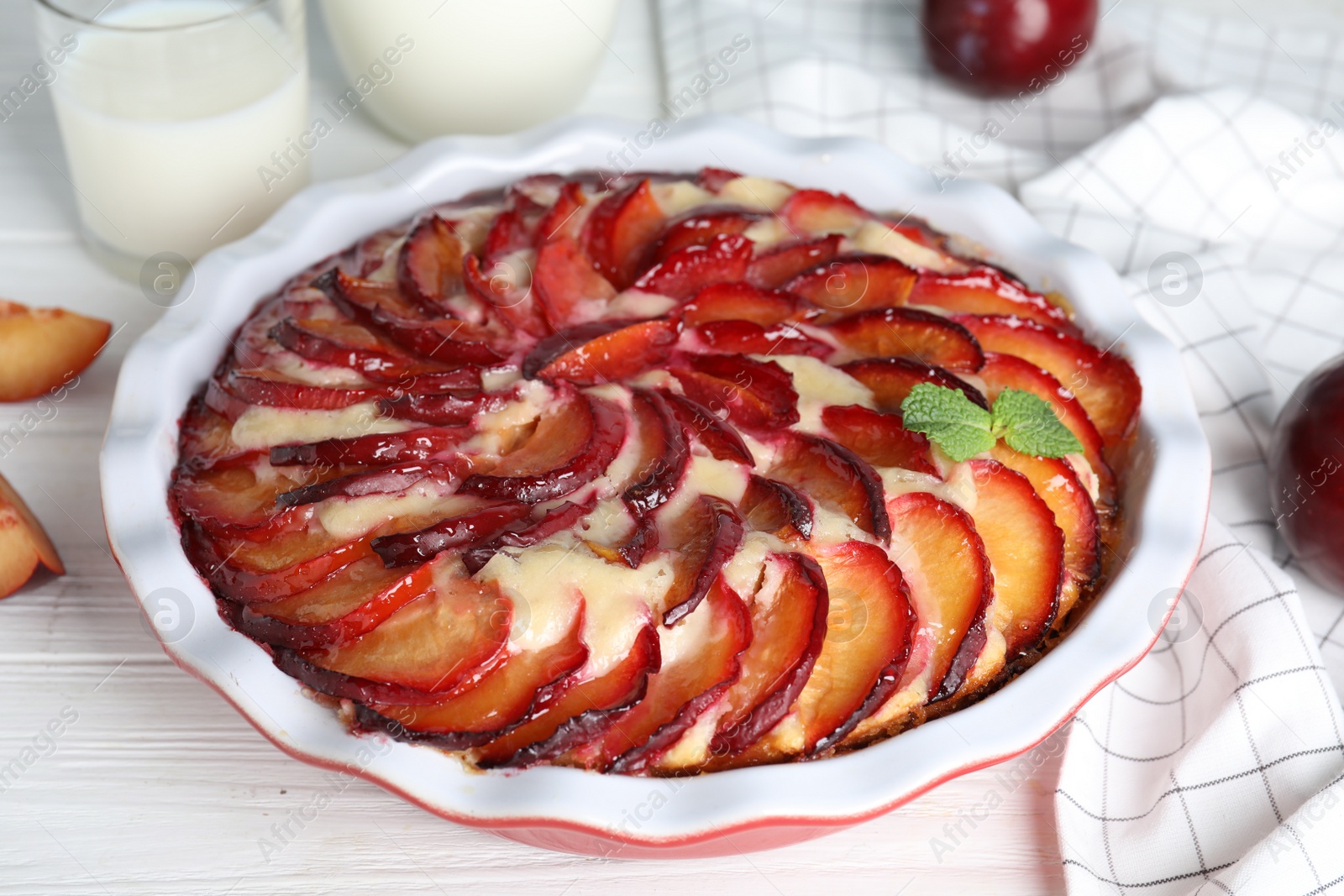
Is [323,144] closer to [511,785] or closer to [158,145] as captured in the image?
[158,145]

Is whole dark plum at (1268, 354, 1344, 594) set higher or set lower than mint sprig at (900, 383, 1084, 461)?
lower

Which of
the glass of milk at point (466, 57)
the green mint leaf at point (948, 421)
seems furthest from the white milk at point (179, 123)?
the green mint leaf at point (948, 421)

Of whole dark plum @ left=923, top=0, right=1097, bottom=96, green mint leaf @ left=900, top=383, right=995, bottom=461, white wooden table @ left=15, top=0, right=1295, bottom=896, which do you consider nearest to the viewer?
white wooden table @ left=15, top=0, right=1295, bottom=896

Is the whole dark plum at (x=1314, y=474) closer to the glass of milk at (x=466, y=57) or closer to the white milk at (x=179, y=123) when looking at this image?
the glass of milk at (x=466, y=57)

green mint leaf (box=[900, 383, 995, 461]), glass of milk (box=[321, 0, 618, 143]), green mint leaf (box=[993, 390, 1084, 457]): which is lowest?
green mint leaf (box=[993, 390, 1084, 457])

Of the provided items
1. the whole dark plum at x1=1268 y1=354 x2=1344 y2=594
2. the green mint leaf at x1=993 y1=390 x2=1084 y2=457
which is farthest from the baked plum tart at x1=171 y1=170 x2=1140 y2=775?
the whole dark plum at x1=1268 y1=354 x2=1344 y2=594

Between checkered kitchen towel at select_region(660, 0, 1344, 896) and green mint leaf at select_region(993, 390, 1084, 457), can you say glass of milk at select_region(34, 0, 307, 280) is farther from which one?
green mint leaf at select_region(993, 390, 1084, 457)
